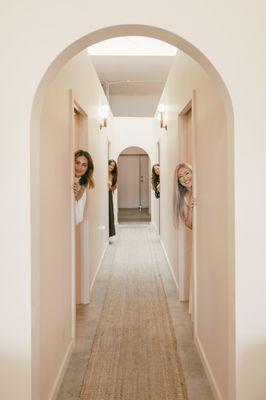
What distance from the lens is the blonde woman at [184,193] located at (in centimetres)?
304

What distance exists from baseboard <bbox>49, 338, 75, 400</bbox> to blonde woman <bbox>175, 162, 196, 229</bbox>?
143cm

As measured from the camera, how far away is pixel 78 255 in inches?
149

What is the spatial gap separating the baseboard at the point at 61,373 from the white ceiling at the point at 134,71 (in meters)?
4.77

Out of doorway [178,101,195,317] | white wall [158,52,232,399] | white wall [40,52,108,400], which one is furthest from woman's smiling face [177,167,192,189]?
white wall [40,52,108,400]

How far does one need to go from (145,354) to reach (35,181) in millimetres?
1766

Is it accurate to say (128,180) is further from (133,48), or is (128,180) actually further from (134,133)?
(133,48)

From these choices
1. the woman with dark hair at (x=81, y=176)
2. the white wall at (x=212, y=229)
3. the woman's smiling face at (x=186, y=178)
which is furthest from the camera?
the woman with dark hair at (x=81, y=176)

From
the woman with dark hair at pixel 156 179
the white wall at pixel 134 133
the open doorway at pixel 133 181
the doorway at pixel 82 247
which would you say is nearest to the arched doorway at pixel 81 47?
the doorway at pixel 82 247

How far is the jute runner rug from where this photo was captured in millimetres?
2230

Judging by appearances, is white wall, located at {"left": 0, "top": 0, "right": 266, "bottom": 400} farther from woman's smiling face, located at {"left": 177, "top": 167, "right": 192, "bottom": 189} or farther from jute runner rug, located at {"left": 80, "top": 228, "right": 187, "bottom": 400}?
woman's smiling face, located at {"left": 177, "top": 167, "right": 192, "bottom": 189}

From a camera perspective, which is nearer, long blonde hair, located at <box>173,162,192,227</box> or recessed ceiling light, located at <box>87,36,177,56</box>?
long blonde hair, located at <box>173,162,192,227</box>

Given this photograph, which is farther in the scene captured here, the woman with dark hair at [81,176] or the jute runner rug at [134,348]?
the woman with dark hair at [81,176]

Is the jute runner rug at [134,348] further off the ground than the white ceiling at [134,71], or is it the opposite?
the white ceiling at [134,71]

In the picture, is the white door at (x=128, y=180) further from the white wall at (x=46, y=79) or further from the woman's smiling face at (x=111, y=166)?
the white wall at (x=46, y=79)
